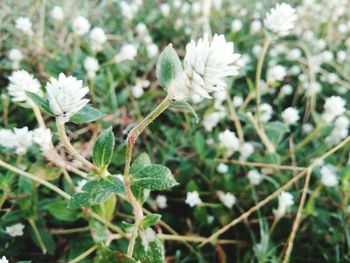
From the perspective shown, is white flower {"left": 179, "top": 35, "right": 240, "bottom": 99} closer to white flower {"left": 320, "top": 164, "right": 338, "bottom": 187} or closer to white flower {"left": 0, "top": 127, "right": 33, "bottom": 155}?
white flower {"left": 0, "top": 127, "right": 33, "bottom": 155}

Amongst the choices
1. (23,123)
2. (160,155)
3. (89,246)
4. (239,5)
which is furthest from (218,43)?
(239,5)

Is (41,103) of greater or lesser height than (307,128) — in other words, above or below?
above

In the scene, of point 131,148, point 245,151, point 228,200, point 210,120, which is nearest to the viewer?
point 131,148

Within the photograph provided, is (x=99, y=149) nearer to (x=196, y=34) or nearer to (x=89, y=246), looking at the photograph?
(x=89, y=246)

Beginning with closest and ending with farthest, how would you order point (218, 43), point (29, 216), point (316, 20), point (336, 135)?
1. point (218, 43)
2. point (29, 216)
3. point (336, 135)
4. point (316, 20)

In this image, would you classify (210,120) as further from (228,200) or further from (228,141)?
(228,200)

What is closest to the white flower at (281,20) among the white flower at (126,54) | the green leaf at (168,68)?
the green leaf at (168,68)

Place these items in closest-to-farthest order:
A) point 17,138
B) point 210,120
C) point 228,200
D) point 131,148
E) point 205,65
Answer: point 205,65 → point 131,148 → point 17,138 → point 228,200 → point 210,120

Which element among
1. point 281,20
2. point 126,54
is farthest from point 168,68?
point 126,54
